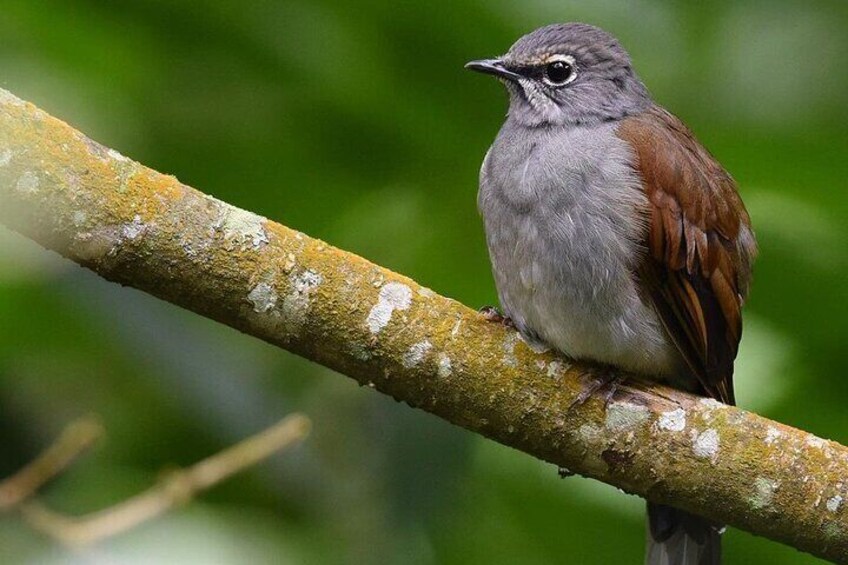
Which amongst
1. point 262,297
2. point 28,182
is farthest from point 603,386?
point 28,182

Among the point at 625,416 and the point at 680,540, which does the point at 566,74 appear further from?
the point at 680,540

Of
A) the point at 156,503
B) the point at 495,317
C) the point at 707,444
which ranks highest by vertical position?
the point at 495,317

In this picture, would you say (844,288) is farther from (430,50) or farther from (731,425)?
(430,50)

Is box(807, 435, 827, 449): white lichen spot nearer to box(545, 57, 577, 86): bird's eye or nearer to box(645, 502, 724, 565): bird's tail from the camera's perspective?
box(645, 502, 724, 565): bird's tail

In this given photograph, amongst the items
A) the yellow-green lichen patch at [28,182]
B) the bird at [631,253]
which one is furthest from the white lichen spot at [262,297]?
the bird at [631,253]

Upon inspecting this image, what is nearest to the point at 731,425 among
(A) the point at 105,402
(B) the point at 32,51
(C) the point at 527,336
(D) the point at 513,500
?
(C) the point at 527,336

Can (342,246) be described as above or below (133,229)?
above
